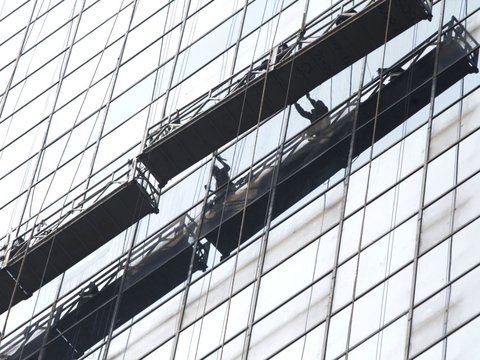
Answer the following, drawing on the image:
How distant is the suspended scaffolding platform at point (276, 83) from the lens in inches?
1553

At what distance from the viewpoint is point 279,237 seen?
38.2 meters

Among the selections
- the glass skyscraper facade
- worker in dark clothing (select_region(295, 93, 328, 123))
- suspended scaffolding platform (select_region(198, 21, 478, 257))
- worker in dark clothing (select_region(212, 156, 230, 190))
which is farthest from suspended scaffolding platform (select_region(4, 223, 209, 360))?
worker in dark clothing (select_region(295, 93, 328, 123))

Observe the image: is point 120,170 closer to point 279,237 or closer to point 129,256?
point 129,256

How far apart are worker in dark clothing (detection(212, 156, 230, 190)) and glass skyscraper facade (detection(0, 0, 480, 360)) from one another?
0.06 metres

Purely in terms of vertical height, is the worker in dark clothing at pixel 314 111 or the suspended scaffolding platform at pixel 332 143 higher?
the worker in dark clothing at pixel 314 111

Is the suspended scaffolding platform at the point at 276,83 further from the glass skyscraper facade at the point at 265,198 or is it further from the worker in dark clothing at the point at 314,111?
the worker in dark clothing at the point at 314,111

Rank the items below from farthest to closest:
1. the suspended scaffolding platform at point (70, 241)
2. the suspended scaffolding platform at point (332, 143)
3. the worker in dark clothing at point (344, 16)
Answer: the suspended scaffolding platform at point (70, 241)
the worker in dark clothing at point (344, 16)
the suspended scaffolding platform at point (332, 143)

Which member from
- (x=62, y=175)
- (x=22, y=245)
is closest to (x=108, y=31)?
(x=62, y=175)

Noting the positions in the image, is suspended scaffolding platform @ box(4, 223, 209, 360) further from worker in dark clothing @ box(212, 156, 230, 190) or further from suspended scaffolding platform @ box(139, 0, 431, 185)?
suspended scaffolding platform @ box(139, 0, 431, 185)

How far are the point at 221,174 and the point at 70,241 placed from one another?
458 centimetres

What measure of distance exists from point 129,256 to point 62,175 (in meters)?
6.92

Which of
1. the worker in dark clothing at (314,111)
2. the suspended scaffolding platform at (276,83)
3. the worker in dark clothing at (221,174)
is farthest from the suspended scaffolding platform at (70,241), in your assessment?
the worker in dark clothing at (314,111)

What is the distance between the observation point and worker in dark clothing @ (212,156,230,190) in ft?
136

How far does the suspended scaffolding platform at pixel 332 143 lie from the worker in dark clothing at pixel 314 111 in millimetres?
321
